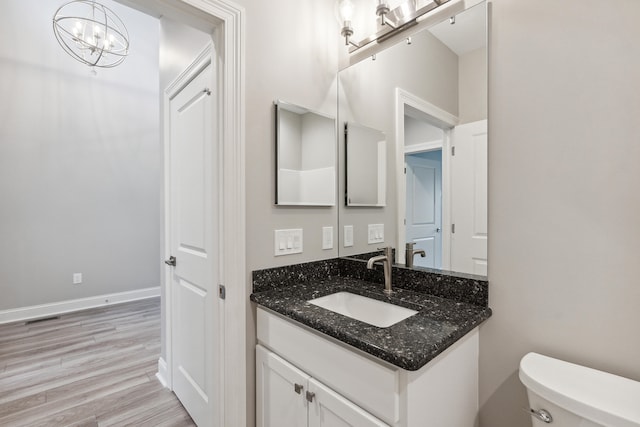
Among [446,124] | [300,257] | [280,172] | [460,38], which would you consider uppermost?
[460,38]

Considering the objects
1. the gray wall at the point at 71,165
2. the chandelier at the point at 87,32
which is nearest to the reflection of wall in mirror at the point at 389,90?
the chandelier at the point at 87,32

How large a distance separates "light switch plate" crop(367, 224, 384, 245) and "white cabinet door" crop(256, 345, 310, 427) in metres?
0.78

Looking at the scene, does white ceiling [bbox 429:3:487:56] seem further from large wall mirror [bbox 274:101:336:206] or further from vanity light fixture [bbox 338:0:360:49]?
large wall mirror [bbox 274:101:336:206]

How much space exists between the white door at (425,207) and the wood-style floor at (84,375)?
172cm

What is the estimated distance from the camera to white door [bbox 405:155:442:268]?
4.56ft

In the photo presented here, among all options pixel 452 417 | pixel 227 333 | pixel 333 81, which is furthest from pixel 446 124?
pixel 227 333

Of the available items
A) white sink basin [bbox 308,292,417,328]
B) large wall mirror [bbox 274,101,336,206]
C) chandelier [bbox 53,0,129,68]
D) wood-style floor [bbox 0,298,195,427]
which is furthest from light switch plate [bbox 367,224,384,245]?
chandelier [bbox 53,0,129,68]

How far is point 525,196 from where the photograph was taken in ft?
3.48

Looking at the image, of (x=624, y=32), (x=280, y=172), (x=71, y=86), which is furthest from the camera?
(x=71, y=86)

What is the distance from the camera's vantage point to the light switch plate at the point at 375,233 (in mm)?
1646

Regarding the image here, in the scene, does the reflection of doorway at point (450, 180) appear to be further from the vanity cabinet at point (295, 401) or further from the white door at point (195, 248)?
the white door at point (195, 248)

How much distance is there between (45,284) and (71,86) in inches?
91.2

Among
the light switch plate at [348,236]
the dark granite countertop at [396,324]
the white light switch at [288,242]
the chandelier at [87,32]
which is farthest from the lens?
the chandelier at [87,32]

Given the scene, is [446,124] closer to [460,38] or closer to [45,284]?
[460,38]
